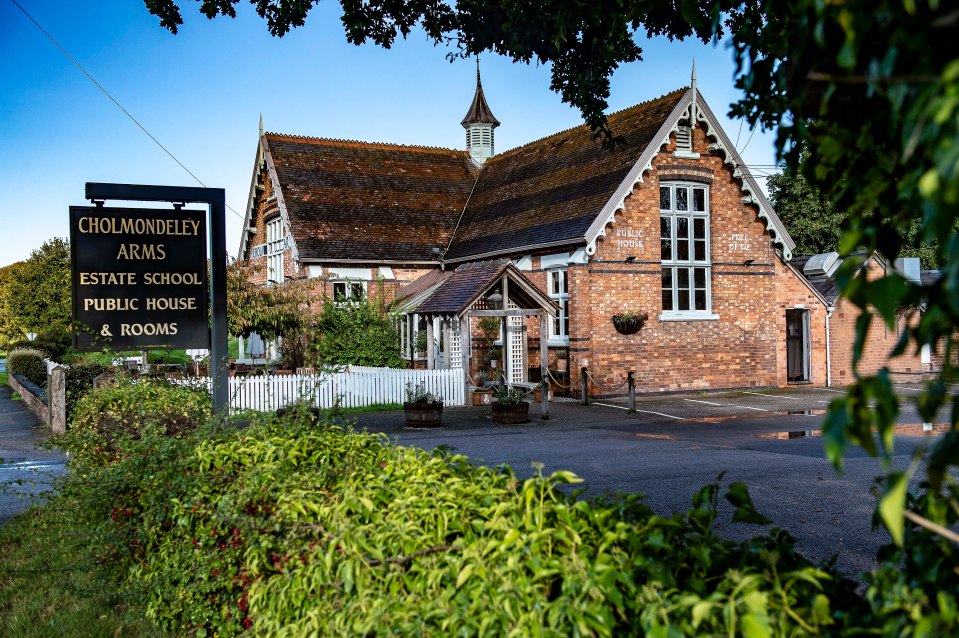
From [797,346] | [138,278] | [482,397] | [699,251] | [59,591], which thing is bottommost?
[482,397]

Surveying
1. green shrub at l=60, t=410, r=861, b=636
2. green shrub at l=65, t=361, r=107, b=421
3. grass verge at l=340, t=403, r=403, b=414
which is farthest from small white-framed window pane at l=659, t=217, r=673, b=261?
green shrub at l=60, t=410, r=861, b=636

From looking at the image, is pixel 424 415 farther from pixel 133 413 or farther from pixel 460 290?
pixel 133 413

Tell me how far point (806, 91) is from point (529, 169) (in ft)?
90.4

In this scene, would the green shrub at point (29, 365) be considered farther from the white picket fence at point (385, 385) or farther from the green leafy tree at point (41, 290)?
the green leafy tree at point (41, 290)

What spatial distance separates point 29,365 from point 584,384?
21480 millimetres

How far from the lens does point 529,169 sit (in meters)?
29.6

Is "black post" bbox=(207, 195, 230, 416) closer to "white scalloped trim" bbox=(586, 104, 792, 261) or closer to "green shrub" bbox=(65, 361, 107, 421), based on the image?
"green shrub" bbox=(65, 361, 107, 421)

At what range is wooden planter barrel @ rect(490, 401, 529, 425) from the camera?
60.7 ft

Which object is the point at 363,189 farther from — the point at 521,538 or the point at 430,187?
the point at 521,538

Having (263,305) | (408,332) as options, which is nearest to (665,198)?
(408,332)

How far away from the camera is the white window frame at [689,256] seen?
2488 cm

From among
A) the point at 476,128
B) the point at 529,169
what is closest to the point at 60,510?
the point at 529,169

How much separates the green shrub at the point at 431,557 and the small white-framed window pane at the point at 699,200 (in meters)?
21.8

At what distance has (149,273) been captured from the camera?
29.3 ft
